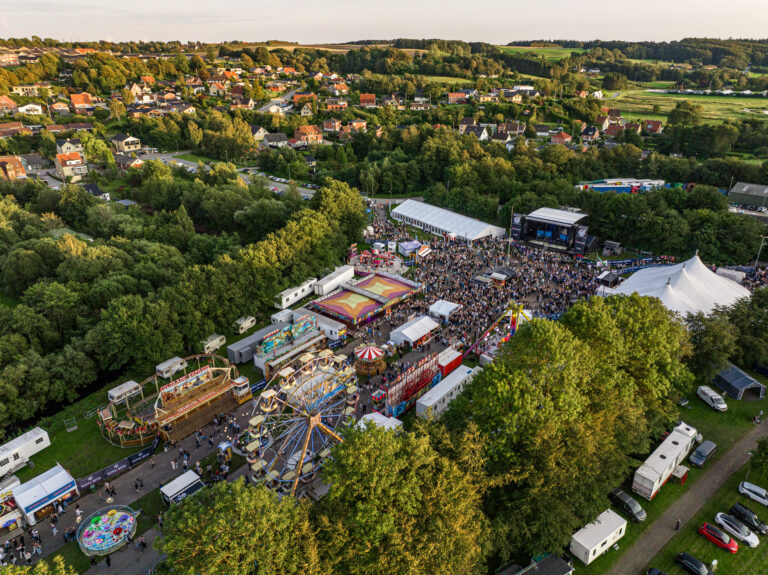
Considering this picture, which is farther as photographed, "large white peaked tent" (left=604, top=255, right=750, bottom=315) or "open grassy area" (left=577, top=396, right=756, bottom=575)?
"large white peaked tent" (left=604, top=255, right=750, bottom=315)

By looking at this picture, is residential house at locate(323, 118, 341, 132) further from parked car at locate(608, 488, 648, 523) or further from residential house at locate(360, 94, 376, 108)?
parked car at locate(608, 488, 648, 523)

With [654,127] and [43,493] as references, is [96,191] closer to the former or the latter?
[43,493]

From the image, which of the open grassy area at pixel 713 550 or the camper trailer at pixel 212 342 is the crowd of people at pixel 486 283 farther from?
the open grassy area at pixel 713 550

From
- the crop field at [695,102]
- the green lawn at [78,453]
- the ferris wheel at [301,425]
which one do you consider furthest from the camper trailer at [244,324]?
the crop field at [695,102]

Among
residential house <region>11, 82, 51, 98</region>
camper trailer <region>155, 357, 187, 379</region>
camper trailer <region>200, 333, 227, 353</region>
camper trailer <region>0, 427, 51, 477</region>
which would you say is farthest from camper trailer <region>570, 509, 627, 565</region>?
residential house <region>11, 82, 51, 98</region>

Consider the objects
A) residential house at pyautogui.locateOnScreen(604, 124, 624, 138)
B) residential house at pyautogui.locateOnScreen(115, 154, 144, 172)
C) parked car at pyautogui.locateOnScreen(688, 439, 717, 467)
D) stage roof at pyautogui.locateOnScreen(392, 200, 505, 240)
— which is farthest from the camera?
residential house at pyautogui.locateOnScreen(604, 124, 624, 138)
